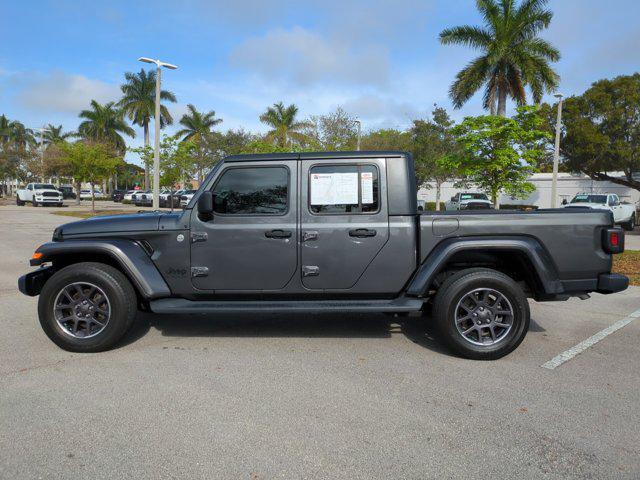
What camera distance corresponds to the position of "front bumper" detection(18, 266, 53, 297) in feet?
15.1

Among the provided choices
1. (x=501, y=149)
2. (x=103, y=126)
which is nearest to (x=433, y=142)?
(x=501, y=149)

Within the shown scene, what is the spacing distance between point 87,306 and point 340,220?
2.48m

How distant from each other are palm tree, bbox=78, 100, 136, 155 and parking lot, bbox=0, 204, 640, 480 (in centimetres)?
6055

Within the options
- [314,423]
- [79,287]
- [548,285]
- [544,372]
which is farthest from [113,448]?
[548,285]

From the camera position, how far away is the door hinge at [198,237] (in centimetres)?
452

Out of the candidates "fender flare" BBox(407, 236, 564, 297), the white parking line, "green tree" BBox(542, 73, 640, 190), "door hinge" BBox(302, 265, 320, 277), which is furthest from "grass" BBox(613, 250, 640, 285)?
"green tree" BBox(542, 73, 640, 190)

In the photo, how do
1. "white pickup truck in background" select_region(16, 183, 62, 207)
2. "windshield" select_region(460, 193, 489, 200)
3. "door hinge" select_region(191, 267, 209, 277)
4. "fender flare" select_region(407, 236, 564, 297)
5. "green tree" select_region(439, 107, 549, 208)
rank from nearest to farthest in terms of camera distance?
"fender flare" select_region(407, 236, 564, 297) → "door hinge" select_region(191, 267, 209, 277) → "green tree" select_region(439, 107, 549, 208) → "windshield" select_region(460, 193, 489, 200) → "white pickup truck in background" select_region(16, 183, 62, 207)

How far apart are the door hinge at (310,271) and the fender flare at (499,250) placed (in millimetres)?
879

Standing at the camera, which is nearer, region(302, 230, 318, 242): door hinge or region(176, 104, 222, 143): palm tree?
region(302, 230, 318, 242): door hinge

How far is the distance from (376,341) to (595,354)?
207 cm

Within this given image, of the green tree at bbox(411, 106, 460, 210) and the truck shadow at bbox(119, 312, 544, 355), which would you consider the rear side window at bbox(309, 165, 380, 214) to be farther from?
the green tree at bbox(411, 106, 460, 210)

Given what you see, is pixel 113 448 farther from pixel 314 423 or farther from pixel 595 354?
pixel 595 354

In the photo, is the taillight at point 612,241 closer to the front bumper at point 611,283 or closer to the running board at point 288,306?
the front bumper at point 611,283

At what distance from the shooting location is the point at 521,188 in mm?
17703
